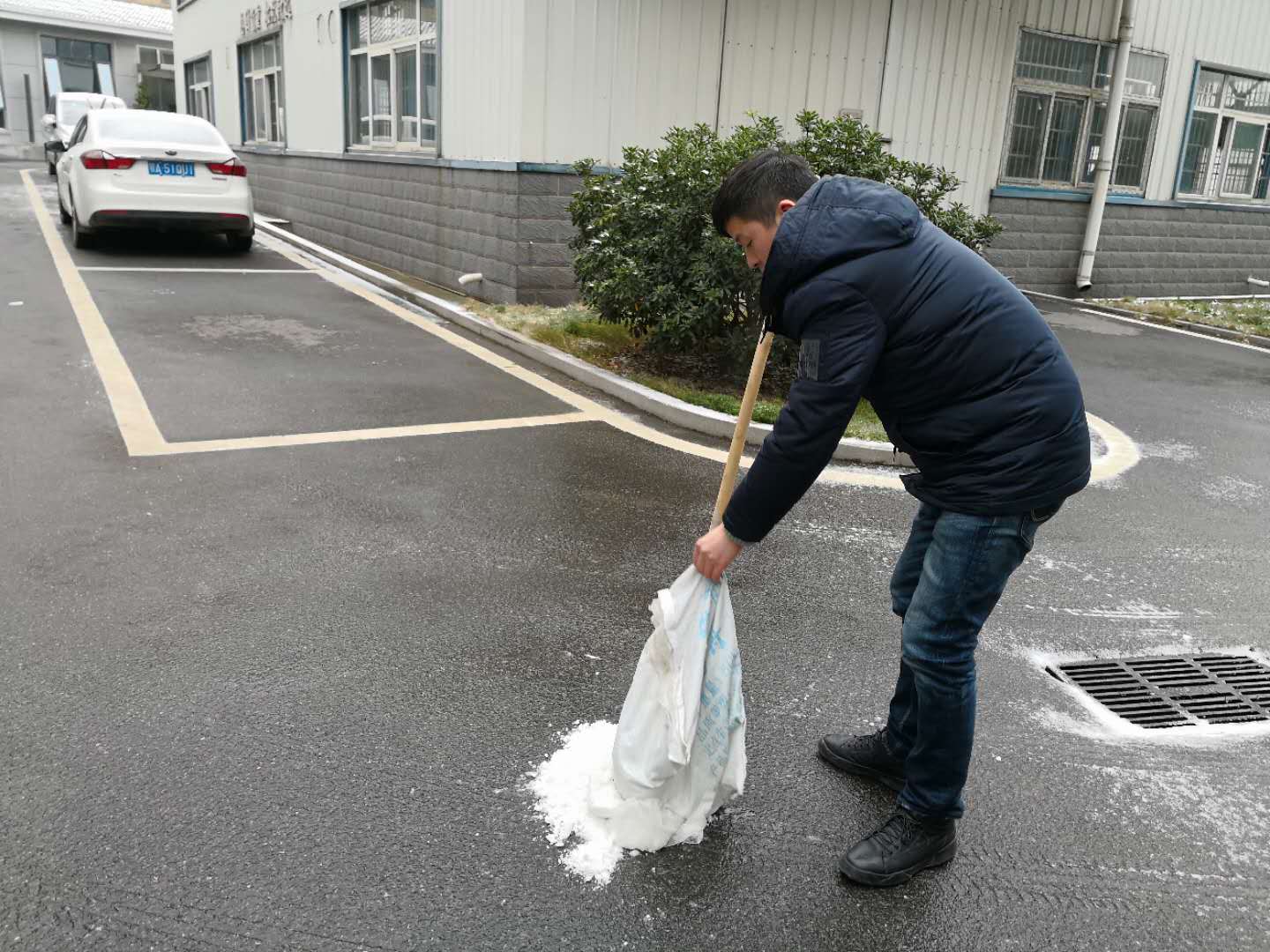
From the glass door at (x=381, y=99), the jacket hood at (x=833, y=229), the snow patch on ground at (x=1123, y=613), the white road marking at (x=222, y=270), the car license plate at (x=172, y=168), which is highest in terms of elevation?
the glass door at (x=381, y=99)

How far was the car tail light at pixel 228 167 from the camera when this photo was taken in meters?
12.0

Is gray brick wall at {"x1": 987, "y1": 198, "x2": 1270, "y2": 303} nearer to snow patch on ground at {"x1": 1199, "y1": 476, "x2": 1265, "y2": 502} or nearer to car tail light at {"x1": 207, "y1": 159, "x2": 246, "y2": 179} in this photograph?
snow patch on ground at {"x1": 1199, "y1": 476, "x2": 1265, "y2": 502}

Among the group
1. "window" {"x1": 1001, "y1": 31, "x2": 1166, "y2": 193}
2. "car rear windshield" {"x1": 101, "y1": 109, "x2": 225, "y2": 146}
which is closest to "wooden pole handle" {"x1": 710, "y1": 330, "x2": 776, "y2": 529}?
"car rear windshield" {"x1": 101, "y1": 109, "x2": 225, "y2": 146}

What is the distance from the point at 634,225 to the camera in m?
7.57

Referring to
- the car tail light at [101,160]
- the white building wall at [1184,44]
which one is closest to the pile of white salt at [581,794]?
the car tail light at [101,160]

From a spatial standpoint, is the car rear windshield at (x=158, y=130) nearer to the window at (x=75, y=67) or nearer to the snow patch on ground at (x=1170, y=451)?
the snow patch on ground at (x=1170, y=451)

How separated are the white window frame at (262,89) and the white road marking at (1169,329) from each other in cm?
1243

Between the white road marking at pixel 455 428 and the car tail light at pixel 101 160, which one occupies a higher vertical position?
the car tail light at pixel 101 160

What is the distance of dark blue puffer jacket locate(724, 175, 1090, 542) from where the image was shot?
2270 millimetres

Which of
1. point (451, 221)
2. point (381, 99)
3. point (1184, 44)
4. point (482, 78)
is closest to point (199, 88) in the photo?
point (381, 99)

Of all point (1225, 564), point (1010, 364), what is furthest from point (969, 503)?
point (1225, 564)

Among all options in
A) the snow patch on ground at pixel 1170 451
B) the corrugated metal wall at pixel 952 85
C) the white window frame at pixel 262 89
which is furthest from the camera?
the white window frame at pixel 262 89

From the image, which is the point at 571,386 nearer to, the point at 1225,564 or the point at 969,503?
the point at 1225,564

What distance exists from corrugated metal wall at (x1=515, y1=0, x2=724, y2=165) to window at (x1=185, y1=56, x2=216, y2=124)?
13.7 metres
